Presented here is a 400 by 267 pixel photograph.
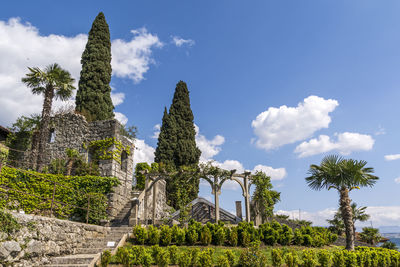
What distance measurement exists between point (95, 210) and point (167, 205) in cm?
881

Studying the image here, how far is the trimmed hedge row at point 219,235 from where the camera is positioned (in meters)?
9.62

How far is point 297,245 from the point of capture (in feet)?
37.4

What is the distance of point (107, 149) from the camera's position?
1634cm

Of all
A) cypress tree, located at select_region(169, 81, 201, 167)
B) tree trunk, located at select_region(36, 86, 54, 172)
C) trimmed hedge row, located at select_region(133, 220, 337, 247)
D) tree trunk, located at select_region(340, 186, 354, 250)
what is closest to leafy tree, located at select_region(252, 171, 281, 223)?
trimmed hedge row, located at select_region(133, 220, 337, 247)

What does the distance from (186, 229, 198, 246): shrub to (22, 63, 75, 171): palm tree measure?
32.9ft

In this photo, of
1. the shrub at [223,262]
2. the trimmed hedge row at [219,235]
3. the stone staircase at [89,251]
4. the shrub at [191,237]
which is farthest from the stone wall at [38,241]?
the shrub at [223,262]

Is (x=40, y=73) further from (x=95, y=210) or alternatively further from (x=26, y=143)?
(x=95, y=210)

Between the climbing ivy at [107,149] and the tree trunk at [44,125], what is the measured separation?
2.37 meters

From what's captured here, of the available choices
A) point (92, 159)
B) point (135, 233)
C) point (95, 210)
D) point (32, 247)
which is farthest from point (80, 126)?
point (32, 247)

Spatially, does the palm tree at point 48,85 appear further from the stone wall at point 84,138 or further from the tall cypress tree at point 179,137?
the tall cypress tree at point 179,137

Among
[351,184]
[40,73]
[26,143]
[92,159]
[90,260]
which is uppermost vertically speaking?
[40,73]

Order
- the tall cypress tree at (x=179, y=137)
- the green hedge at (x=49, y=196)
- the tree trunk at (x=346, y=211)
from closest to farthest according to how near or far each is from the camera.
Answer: the tree trunk at (x=346, y=211)
the green hedge at (x=49, y=196)
the tall cypress tree at (x=179, y=137)

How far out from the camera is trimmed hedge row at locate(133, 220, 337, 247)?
31.6 ft

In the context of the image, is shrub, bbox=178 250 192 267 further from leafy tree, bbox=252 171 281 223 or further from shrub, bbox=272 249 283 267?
leafy tree, bbox=252 171 281 223
